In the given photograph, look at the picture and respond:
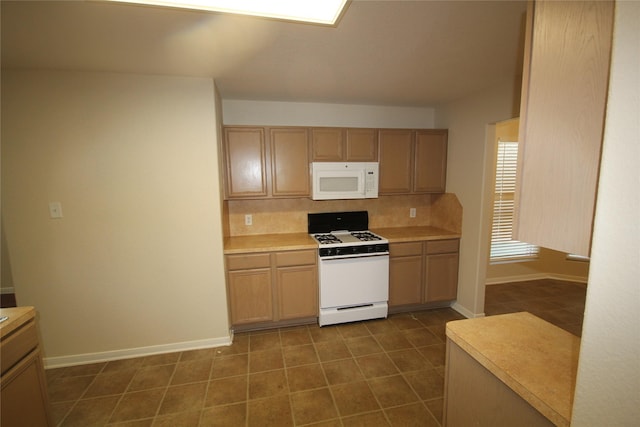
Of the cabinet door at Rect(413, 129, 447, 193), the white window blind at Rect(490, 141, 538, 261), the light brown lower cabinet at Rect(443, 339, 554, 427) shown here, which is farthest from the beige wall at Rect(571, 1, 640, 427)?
the white window blind at Rect(490, 141, 538, 261)

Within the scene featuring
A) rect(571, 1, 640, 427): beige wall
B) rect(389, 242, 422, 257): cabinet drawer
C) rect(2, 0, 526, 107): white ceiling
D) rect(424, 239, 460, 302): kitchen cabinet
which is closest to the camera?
rect(571, 1, 640, 427): beige wall

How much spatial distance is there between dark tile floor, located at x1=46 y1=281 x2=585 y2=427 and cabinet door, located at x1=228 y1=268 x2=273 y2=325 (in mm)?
217

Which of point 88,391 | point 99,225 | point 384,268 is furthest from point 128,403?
point 384,268

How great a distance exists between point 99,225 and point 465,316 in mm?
3750

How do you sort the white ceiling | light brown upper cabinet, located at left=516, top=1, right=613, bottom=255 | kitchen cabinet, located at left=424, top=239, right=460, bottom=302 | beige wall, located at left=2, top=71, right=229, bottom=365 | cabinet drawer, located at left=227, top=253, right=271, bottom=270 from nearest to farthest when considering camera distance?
light brown upper cabinet, located at left=516, top=1, right=613, bottom=255
the white ceiling
beige wall, located at left=2, top=71, right=229, bottom=365
cabinet drawer, located at left=227, top=253, right=271, bottom=270
kitchen cabinet, located at left=424, top=239, right=460, bottom=302

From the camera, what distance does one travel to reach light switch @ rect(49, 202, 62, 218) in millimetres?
2197

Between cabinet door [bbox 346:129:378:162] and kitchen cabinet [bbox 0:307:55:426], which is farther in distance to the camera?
cabinet door [bbox 346:129:378:162]

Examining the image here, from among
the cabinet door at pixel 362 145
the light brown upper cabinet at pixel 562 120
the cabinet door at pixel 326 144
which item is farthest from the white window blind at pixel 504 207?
the light brown upper cabinet at pixel 562 120

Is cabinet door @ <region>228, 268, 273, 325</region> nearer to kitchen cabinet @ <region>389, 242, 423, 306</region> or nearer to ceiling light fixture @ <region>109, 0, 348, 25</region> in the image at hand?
kitchen cabinet @ <region>389, 242, 423, 306</region>

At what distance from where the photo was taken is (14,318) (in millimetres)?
1311

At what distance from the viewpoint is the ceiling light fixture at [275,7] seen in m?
0.90

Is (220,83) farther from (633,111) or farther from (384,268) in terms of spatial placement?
(633,111)

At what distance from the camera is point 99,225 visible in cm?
228

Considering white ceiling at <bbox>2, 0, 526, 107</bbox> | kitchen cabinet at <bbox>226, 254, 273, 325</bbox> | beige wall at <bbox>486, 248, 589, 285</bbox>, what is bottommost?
beige wall at <bbox>486, 248, 589, 285</bbox>
